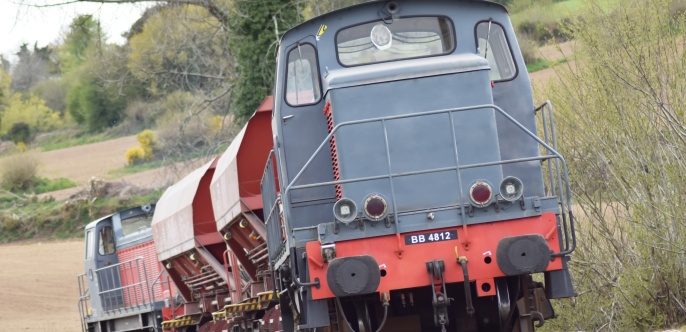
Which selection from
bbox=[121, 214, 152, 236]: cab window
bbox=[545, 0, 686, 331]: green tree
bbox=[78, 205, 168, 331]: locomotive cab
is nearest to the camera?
bbox=[545, 0, 686, 331]: green tree

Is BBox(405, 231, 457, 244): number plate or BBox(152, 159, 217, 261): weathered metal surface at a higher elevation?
BBox(152, 159, 217, 261): weathered metal surface

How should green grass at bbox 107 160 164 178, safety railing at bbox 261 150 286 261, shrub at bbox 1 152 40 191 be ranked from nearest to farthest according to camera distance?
safety railing at bbox 261 150 286 261, shrub at bbox 1 152 40 191, green grass at bbox 107 160 164 178

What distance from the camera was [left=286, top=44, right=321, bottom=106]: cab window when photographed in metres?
10.2

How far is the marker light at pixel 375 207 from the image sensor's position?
362 inches

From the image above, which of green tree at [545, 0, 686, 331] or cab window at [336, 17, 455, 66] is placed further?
green tree at [545, 0, 686, 331]

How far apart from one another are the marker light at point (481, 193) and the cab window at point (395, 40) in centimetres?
155

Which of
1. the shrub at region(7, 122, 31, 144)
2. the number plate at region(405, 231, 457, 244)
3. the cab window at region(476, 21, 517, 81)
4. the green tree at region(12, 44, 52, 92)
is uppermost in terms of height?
the green tree at region(12, 44, 52, 92)

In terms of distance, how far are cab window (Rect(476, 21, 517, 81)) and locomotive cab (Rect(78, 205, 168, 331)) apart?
42.6 feet

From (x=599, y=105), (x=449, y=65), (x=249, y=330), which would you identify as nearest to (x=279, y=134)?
(x=449, y=65)

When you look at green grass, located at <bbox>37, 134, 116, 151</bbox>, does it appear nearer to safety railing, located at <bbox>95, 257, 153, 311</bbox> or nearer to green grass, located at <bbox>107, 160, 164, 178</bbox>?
green grass, located at <bbox>107, 160, 164, 178</bbox>

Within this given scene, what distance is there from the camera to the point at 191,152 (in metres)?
38.3

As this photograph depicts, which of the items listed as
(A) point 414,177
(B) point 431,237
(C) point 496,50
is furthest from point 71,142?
(B) point 431,237

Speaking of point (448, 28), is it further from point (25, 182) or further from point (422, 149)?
point (25, 182)

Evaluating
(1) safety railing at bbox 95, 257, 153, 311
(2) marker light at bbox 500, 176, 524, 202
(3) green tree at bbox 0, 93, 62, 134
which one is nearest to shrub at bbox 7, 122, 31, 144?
(3) green tree at bbox 0, 93, 62, 134
